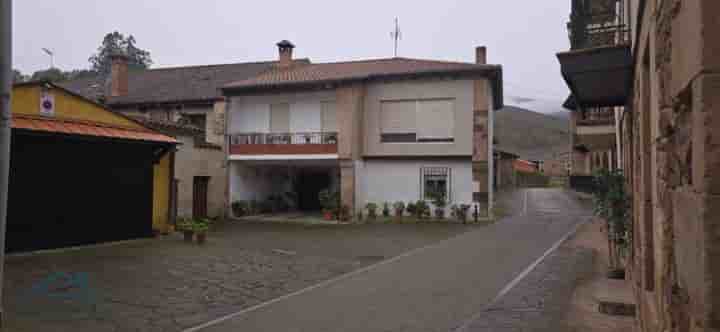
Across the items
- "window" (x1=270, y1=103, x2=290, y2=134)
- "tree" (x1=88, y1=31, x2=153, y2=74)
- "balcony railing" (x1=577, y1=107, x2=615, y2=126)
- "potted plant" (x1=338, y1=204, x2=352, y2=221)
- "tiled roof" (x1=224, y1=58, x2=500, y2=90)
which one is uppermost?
"tree" (x1=88, y1=31, x2=153, y2=74)

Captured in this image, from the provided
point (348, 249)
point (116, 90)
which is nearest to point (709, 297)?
point (348, 249)

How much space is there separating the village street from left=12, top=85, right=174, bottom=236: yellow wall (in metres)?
1.23

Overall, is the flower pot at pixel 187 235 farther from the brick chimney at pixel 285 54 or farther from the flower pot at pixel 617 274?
the brick chimney at pixel 285 54

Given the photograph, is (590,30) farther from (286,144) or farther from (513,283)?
(286,144)

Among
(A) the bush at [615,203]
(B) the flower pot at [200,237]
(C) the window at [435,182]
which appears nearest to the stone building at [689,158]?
(A) the bush at [615,203]

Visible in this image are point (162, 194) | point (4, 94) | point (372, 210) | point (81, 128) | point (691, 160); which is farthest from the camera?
point (372, 210)

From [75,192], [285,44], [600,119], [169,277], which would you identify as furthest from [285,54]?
[169,277]

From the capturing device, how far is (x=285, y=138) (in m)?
22.8

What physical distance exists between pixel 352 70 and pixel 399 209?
7.07 meters

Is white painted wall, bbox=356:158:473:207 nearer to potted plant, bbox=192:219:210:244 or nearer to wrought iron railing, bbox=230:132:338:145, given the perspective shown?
wrought iron railing, bbox=230:132:338:145

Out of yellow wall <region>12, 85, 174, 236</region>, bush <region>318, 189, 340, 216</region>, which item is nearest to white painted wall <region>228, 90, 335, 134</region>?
bush <region>318, 189, 340, 216</region>

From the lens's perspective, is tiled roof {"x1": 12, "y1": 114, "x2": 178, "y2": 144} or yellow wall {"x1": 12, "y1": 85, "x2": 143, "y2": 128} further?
yellow wall {"x1": 12, "y1": 85, "x2": 143, "y2": 128}

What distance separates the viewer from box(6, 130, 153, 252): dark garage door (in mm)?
11359

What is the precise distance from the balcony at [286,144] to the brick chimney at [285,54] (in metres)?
4.91
